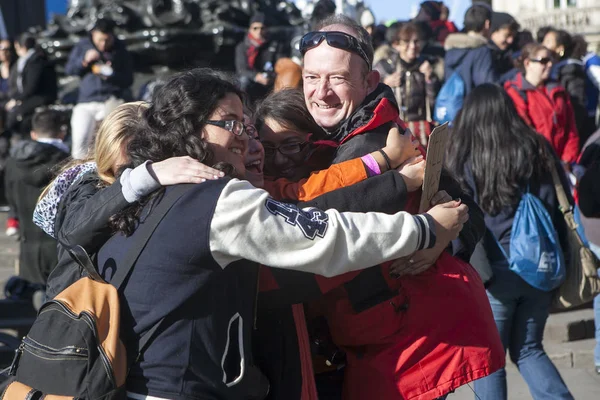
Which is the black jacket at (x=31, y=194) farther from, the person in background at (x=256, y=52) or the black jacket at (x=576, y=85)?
the black jacket at (x=576, y=85)

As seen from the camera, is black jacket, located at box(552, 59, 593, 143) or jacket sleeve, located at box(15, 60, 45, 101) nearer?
black jacket, located at box(552, 59, 593, 143)

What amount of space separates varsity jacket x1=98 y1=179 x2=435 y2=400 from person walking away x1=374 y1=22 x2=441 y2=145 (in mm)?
5973

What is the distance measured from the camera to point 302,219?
2523mm

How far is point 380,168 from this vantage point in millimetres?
2887

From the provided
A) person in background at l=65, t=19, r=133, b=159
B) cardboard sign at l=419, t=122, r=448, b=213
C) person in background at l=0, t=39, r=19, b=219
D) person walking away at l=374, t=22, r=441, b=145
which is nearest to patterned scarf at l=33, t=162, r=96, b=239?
cardboard sign at l=419, t=122, r=448, b=213

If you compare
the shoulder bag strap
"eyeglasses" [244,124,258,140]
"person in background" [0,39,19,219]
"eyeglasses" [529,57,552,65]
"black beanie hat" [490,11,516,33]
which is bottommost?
"person in background" [0,39,19,219]

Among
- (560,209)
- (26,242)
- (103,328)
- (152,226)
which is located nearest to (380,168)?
(152,226)

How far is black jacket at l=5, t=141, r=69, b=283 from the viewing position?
22.8ft

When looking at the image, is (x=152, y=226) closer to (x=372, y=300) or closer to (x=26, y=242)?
(x=372, y=300)

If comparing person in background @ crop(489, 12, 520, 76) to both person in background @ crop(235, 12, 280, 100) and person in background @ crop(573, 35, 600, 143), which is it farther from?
person in background @ crop(235, 12, 280, 100)

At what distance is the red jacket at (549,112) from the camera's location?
7504 millimetres

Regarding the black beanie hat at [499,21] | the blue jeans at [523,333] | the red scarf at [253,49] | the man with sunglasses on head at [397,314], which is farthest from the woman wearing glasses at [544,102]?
the man with sunglasses on head at [397,314]

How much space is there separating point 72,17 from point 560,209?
9549 mm

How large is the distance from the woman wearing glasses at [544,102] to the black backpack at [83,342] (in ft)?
17.8
